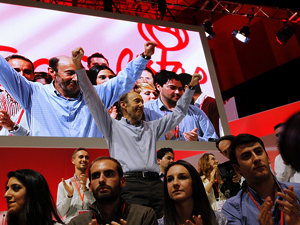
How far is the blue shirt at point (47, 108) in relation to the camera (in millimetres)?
3826

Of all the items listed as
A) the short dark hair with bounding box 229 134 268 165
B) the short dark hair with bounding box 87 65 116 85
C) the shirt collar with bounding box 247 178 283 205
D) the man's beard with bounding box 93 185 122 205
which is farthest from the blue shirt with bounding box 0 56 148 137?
the shirt collar with bounding box 247 178 283 205

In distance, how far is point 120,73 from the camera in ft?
14.7

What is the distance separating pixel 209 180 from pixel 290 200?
2.15m

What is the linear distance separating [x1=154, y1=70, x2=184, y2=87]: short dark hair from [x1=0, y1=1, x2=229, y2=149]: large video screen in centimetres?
9

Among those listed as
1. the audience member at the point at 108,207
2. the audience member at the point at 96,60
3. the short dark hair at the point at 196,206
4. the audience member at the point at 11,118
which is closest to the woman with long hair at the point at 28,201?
the audience member at the point at 108,207

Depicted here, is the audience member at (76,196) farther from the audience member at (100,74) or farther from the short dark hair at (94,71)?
the short dark hair at (94,71)

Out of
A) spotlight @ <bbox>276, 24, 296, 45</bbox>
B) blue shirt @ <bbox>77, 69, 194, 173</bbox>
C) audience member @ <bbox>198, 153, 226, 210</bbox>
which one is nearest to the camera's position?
blue shirt @ <bbox>77, 69, 194, 173</bbox>

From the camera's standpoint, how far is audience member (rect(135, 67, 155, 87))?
4602 millimetres

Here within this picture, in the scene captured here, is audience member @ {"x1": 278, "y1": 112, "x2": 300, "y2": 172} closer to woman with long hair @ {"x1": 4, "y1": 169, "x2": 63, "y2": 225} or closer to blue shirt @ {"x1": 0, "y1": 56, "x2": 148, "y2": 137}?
woman with long hair @ {"x1": 4, "y1": 169, "x2": 63, "y2": 225}

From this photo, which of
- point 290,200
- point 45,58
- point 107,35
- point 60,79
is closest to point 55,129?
point 60,79

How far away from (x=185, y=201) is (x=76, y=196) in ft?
4.90

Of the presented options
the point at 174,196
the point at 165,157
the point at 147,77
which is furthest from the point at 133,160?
the point at 147,77

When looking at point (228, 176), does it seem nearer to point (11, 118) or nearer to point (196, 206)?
point (196, 206)

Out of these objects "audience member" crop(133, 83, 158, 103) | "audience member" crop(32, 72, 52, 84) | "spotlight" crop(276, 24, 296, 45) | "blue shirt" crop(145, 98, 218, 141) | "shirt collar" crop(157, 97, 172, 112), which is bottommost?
"blue shirt" crop(145, 98, 218, 141)
